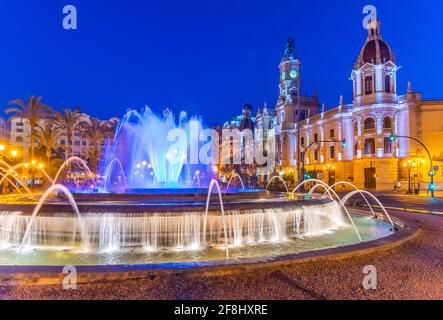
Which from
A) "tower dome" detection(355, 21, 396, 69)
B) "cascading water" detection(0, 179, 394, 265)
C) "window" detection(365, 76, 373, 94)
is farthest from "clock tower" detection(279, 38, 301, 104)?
"cascading water" detection(0, 179, 394, 265)

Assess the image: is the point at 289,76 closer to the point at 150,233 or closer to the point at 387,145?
the point at 387,145

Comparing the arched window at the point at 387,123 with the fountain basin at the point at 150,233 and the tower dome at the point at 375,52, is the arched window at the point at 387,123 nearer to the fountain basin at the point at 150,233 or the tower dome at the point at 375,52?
the tower dome at the point at 375,52

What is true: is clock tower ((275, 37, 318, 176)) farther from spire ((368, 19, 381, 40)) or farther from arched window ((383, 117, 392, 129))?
arched window ((383, 117, 392, 129))

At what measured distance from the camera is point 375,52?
6053 centimetres

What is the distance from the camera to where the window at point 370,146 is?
60.0m

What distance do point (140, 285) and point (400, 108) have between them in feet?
196

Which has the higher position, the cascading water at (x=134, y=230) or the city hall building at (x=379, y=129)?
the city hall building at (x=379, y=129)

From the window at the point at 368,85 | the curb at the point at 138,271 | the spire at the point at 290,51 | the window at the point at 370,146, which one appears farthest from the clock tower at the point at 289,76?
the curb at the point at 138,271

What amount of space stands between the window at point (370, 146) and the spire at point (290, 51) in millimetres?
40699

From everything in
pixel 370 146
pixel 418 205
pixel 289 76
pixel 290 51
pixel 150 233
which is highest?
pixel 290 51

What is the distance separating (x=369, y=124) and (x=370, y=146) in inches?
132

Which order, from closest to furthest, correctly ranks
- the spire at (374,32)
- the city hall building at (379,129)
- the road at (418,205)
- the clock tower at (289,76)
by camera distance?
the road at (418,205) → the city hall building at (379,129) → the spire at (374,32) → the clock tower at (289,76)

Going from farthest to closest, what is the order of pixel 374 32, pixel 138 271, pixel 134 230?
pixel 374 32
pixel 134 230
pixel 138 271

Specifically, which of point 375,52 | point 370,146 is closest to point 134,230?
point 370,146
